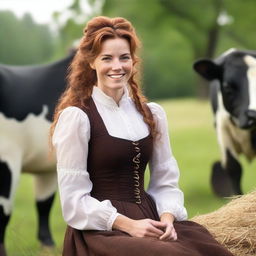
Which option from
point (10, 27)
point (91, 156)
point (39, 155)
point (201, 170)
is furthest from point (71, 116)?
point (10, 27)

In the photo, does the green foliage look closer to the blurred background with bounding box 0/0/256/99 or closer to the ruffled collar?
the blurred background with bounding box 0/0/256/99

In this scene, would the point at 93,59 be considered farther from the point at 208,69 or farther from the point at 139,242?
the point at 208,69

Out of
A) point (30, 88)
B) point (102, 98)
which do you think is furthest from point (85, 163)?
point (30, 88)

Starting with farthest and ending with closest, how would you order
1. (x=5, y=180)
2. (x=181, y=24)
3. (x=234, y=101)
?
1. (x=181, y=24)
2. (x=234, y=101)
3. (x=5, y=180)

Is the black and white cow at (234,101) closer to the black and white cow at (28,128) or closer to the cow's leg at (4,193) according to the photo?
the black and white cow at (28,128)

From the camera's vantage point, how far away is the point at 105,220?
104 inches

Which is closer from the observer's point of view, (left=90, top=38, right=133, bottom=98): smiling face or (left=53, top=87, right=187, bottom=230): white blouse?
(left=53, top=87, right=187, bottom=230): white blouse

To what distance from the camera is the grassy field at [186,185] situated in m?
5.34

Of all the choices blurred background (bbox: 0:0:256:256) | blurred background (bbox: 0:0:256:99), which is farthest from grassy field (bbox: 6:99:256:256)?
blurred background (bbox: 0:0:256:99)

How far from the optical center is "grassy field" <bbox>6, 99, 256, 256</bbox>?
17.5 ft

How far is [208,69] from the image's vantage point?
646 centimetres

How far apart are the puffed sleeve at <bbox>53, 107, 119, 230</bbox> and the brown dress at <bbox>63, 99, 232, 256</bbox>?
5cm

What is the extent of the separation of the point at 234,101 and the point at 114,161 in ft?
11.9

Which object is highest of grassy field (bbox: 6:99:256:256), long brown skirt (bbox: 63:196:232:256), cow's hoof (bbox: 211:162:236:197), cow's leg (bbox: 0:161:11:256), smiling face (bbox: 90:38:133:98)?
smiling face (bbox: 90:38:133:98)
